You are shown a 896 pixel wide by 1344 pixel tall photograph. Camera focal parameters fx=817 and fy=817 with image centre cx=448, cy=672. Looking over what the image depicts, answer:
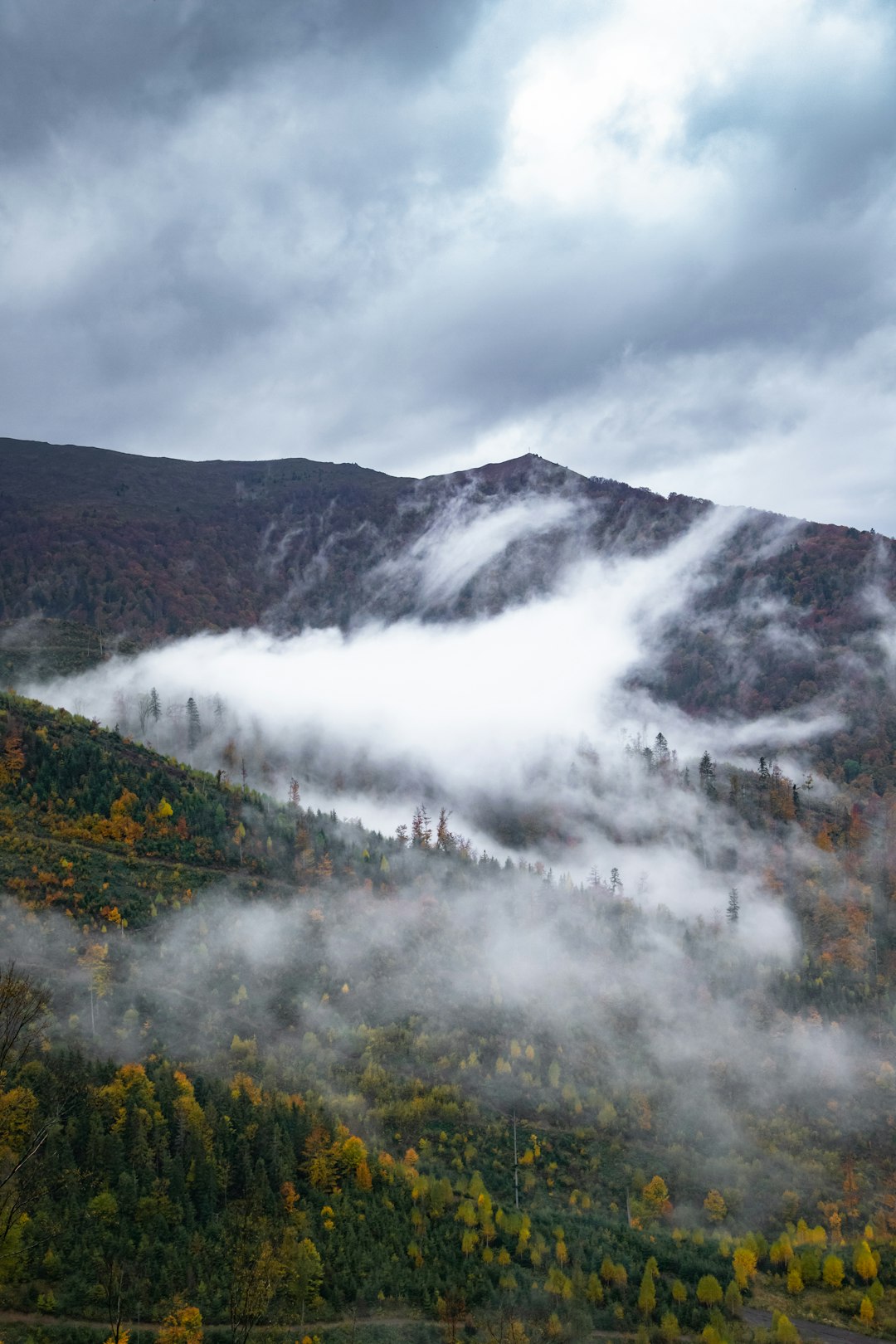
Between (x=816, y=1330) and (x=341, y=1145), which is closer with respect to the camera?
(x=816, y=1330)

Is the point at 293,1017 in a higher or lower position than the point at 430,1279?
higher

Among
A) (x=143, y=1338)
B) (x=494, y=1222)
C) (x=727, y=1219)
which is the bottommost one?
(x=727, y=1219)

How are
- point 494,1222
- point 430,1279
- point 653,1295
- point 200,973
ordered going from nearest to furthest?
1. point 430,1279
2. point 653,1295
3. point 494,1222
4. point 200,973

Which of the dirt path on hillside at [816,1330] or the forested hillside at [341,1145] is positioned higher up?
the forested hillside at [341,1145]

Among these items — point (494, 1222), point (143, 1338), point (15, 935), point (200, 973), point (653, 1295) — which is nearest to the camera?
point (143, 1338)

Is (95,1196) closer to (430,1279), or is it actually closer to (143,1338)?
(143,1338)

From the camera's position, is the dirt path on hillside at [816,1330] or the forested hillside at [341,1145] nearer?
the forested hillside at [341,1145]

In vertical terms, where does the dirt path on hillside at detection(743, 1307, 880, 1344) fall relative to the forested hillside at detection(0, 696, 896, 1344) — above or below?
below

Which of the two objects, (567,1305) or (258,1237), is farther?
(567,1305)

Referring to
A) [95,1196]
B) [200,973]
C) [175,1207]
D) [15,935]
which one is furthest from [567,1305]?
[15,935]

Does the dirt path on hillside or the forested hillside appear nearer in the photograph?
the forested hillside

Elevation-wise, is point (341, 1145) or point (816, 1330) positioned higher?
point (341, 1145)
